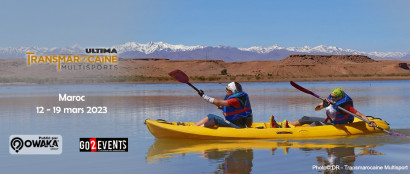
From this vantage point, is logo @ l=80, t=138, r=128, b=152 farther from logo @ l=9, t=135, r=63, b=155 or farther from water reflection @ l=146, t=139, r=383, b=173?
water reflection @ l=146, t=139, r=383, b=173

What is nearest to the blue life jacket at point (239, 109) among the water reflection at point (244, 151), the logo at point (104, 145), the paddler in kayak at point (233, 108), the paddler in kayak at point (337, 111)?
the paddler in kayak at point (233, 108)

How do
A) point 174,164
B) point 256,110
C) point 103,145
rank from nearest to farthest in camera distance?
1. point 174,164
2. point 103,145
3. point 256,110

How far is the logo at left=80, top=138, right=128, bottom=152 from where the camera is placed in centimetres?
1074

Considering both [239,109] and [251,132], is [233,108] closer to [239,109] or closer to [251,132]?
[239,109]

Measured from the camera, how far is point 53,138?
39.4 feet

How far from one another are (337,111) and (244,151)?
299cm

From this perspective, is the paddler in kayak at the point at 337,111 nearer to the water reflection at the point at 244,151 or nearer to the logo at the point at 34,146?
the water reflection at the point at 244,151

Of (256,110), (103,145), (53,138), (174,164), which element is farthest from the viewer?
(256,110)

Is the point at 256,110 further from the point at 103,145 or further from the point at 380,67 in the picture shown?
the point at 380,67

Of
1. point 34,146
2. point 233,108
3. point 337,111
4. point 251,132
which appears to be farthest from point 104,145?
point 337,111

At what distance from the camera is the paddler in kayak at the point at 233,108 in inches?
442

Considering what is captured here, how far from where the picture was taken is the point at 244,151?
33.5ft

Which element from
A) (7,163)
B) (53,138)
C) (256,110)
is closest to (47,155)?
(7,163)

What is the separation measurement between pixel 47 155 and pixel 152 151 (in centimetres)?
201
